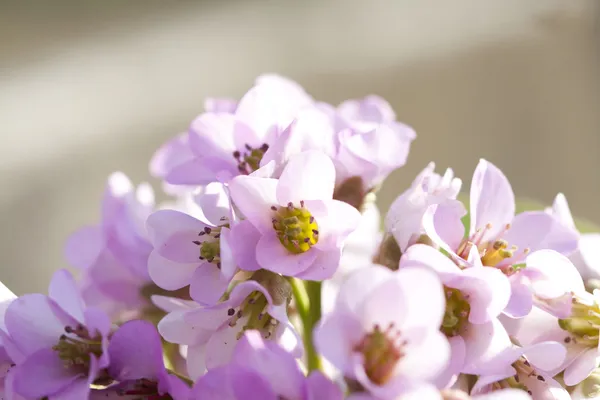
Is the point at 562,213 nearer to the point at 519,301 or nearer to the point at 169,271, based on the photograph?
the point at 519,301

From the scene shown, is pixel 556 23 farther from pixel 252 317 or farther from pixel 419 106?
pixel 252 317

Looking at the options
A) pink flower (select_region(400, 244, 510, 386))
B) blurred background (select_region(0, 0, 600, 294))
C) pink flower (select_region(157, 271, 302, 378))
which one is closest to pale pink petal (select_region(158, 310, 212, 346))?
pink flower (select_region(157, 271, 302, 378))

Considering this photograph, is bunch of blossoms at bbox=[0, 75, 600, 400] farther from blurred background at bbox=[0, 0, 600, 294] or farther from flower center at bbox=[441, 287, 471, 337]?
blurred background at bbox=[0, 0, 600, 294]

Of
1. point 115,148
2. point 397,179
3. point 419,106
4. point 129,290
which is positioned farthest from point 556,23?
point 129,290

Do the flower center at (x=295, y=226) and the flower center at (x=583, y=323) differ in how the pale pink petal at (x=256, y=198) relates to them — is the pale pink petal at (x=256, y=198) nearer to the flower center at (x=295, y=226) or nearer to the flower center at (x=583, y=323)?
the flower center at (x=295, y=226)

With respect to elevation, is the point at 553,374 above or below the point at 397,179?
above

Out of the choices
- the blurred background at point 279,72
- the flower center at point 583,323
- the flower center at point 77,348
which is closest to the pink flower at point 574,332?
the flower center at point 583,323

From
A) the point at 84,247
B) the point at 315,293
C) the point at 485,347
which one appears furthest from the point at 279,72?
the point at 485,347
